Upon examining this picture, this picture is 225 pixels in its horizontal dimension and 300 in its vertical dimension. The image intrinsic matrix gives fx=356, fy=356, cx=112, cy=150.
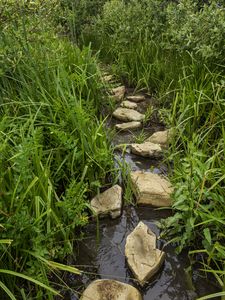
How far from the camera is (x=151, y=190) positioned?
2820 millimetres

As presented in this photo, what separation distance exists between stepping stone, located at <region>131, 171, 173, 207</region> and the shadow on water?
110mm

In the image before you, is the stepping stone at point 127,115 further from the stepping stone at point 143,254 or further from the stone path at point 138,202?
the stepping stone at point 143,254

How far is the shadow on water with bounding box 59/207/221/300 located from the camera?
6.96ft

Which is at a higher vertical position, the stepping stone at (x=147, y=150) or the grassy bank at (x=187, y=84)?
the grassy bank at (x=187, y=84)

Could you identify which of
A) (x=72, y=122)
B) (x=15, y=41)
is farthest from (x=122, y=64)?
(x=72, y=122)

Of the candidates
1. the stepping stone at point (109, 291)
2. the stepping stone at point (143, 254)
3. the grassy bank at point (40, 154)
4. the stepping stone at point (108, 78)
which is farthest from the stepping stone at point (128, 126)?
the stepping stone at point (109, 291)

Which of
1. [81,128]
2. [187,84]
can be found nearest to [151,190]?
[81,128]

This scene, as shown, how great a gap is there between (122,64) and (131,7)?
1.15m

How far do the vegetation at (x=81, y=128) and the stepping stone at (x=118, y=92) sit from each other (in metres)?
0.23

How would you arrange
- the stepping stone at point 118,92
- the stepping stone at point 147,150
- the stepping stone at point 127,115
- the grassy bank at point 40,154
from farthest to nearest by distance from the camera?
the stepping stone at point 118,92, the stepping stone at point 127,115, the stepping stone at point 147,150, the grassy bank at point 40,154

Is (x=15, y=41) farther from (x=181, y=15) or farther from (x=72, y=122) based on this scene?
(x=181, y=15)

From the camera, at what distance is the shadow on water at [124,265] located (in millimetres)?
2121

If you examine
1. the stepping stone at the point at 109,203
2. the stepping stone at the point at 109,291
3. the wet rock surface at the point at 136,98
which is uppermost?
the stepping stone at the point at 109,291

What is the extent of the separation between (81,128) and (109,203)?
0.64 m
